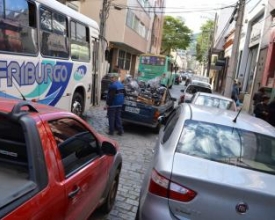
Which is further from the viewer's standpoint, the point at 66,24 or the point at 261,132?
the point at 66,24

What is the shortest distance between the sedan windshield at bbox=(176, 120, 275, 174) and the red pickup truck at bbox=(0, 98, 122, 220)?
1078 millimetres

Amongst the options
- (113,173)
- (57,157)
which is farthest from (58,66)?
(57,157)

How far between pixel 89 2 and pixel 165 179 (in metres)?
23.7

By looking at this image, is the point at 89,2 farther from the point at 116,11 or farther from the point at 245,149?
the point at 245,149

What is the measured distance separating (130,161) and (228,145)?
3872 millimetres

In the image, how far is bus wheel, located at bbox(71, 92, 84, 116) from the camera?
10202mm

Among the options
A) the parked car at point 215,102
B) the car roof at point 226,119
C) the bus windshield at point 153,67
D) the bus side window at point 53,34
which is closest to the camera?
the car roof at point 226,119

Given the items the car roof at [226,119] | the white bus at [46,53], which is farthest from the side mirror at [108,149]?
the white bus at [46,53]

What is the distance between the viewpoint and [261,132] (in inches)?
172

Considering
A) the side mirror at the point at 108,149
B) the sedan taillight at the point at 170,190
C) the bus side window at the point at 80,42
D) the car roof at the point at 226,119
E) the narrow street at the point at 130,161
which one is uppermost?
the bus side window at the point at 80,42

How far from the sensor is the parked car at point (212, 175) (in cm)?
319

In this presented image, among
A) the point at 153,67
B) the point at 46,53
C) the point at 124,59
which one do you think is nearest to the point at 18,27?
the point at 46,53

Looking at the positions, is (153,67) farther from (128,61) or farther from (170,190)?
(170,190)

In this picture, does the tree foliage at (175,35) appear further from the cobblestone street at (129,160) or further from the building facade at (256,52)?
the cobblestone street at (129,160)
